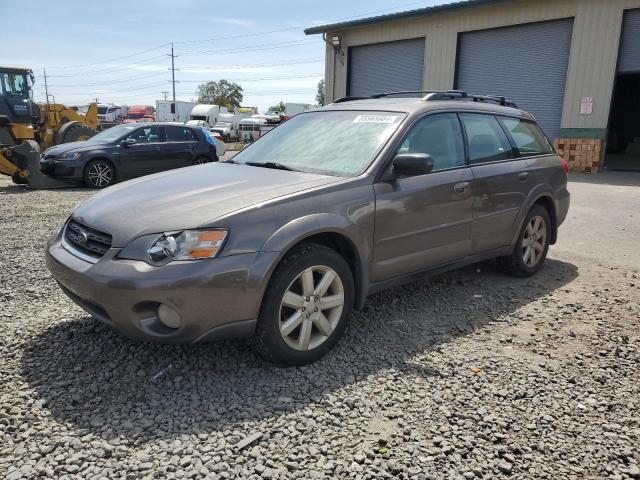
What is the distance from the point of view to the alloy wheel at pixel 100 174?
37.4 ft

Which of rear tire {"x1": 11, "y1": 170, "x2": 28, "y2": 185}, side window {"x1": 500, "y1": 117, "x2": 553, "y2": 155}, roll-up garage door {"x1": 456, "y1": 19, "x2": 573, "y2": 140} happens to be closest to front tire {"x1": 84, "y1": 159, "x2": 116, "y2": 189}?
rear tire {"x1": 11, "y1": 170, "x2": 28, "y2": 185}

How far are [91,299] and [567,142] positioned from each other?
50.1 feet

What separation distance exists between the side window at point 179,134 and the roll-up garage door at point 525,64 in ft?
31.0

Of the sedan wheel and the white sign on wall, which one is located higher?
the white sign on wall

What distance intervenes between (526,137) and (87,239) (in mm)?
4113

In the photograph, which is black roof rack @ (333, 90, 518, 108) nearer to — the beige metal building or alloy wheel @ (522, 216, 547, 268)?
alloy wheel @ (522, 216, 547, 268)

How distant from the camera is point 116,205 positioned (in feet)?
10.9

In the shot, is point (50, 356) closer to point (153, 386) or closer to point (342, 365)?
point (153, 386)

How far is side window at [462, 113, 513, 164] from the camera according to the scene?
177 inches

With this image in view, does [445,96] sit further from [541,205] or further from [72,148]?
[72,148]

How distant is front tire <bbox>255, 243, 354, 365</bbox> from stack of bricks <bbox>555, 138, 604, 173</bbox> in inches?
550

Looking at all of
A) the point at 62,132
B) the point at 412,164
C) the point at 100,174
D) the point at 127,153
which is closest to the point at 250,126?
the point at 62,132

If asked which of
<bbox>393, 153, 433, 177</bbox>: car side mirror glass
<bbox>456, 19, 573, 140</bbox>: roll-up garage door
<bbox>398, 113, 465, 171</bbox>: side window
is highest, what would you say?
<bbox>456, 19, 573, 140</bbox>: roll-up garage door

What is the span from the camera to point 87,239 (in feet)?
10.5
